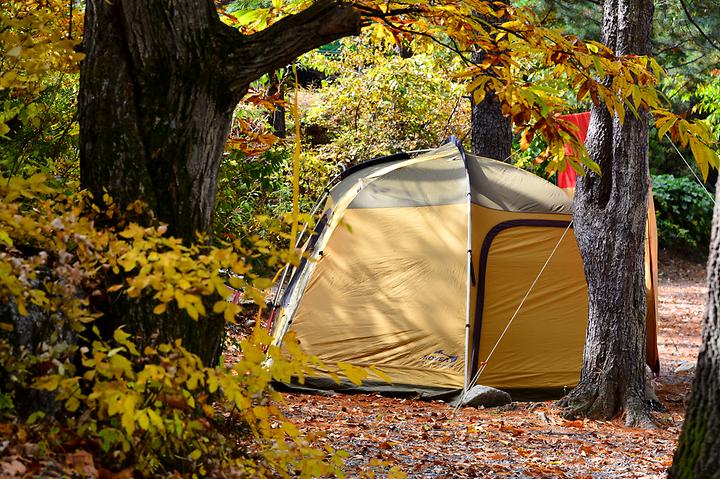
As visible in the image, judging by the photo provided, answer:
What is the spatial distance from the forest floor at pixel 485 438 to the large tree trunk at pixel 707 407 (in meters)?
2.14

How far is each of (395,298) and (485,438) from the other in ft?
6.01

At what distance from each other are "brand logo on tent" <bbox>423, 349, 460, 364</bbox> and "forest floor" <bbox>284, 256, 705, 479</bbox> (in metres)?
0.37

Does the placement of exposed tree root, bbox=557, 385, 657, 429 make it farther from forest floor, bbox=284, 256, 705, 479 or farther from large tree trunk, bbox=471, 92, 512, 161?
large tree trunk, bbox=471, 92, 512, 161

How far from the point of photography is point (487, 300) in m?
7.31

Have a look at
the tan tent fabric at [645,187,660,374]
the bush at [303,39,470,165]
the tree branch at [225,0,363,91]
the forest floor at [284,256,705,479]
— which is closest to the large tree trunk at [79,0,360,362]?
the tree branch at [225,0,363,91]

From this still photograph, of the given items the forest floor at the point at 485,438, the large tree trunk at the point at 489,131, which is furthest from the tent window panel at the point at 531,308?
the large tree trunk at the point at 489,131

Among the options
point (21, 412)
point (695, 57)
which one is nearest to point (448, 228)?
point (21, 412)

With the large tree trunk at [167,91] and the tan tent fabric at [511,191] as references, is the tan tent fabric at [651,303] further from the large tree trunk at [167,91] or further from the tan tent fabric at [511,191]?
the large tree trunk at [167,91]

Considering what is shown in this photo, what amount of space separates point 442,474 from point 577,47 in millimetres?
2368

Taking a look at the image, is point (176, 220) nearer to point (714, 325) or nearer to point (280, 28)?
point (280, 28)

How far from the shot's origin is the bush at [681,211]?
19.0m

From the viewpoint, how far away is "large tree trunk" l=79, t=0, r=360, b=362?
325 centimetres

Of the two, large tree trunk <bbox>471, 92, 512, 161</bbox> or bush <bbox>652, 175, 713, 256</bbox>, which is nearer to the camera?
large tree trunk <bbox>471, 92, 512, 161</bbox>

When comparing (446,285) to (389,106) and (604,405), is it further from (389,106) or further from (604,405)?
(389,106)
